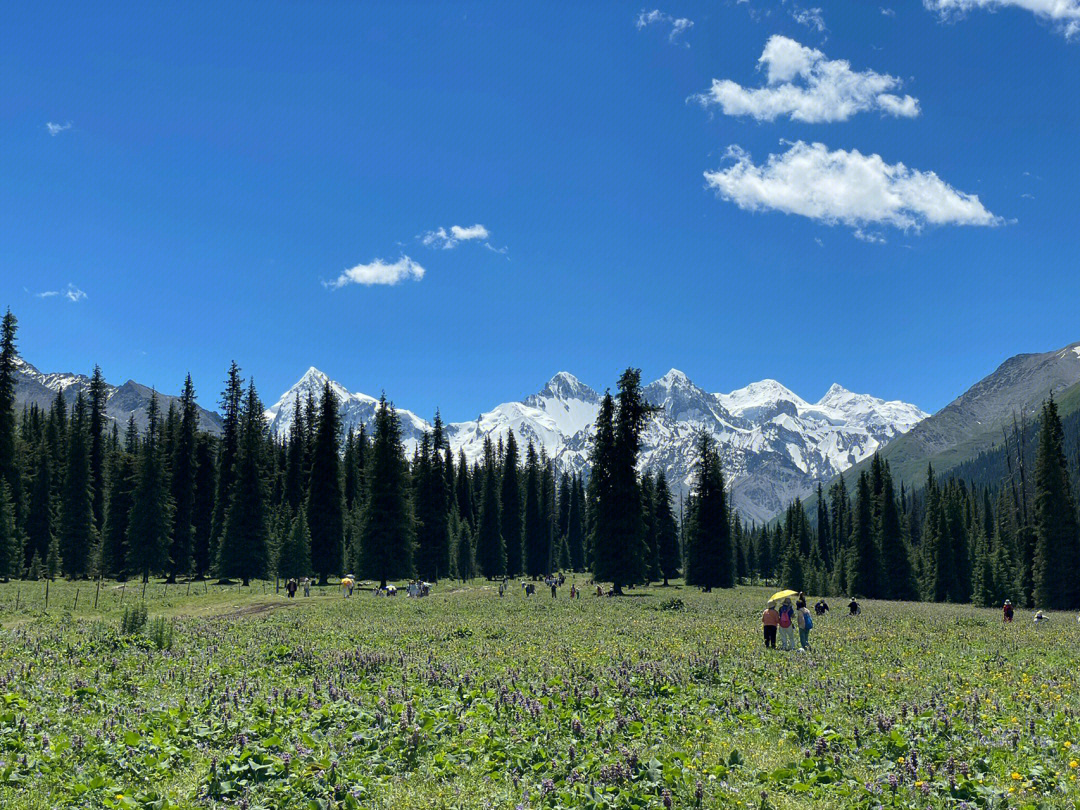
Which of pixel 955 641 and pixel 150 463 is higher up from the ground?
pixel 150 463

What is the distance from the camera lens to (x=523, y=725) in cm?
1135

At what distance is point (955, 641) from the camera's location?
25547 millimetres

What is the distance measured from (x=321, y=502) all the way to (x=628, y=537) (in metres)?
28.1

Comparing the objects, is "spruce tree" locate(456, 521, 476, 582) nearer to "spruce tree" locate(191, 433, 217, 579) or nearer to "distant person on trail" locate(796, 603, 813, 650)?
"spruce tree" locate(191, 433, 217, 579)

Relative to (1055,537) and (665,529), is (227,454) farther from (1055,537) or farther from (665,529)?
(1055,537)

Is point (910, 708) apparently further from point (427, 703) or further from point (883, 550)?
point (883, 550)

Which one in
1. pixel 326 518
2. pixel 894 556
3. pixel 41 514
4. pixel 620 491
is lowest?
pixel 894 556

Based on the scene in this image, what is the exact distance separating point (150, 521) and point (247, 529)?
885 cm

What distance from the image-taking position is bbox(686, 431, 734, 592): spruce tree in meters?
78.4

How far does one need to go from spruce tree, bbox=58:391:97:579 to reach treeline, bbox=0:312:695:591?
0.11m

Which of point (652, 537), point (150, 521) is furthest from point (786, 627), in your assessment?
point (652, 537)

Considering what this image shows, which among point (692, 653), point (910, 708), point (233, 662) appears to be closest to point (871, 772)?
point (910, 708)

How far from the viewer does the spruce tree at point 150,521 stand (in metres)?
65.9

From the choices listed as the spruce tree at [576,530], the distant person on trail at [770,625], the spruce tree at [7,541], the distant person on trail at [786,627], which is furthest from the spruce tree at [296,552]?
the spruce tree at [576,530]
